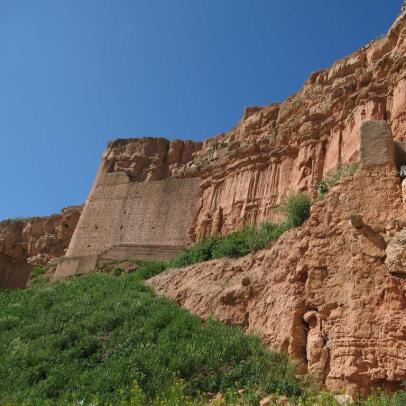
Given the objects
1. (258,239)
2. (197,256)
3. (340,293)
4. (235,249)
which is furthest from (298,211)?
(197,256)

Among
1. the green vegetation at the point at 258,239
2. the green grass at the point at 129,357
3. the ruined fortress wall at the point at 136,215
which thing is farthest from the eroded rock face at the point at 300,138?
the green grass at the point at 129,357

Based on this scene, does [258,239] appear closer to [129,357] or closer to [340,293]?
[129,357]

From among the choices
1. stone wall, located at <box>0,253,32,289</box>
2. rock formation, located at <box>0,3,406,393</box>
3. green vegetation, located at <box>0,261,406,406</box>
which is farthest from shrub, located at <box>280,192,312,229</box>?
stone wall, located at <box>0,253,32,289</box>

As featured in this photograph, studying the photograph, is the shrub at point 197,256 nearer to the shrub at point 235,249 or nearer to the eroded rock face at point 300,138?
the shrub at point 235,249

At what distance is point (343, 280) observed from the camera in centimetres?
749

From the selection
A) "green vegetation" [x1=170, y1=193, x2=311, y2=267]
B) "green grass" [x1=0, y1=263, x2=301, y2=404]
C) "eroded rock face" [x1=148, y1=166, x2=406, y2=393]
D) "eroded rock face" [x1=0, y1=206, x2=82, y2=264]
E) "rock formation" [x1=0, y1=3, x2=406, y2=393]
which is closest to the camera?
"eroded rock face" [x1=148, y1=166, x2=406, y2=393]

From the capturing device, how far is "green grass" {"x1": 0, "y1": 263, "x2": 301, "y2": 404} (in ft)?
25.6

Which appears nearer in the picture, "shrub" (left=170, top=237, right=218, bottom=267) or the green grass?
the green grass

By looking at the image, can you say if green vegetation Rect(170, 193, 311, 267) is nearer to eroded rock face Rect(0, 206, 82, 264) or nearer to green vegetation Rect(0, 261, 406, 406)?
green vegetation Rect(0, 261, 406, 406)

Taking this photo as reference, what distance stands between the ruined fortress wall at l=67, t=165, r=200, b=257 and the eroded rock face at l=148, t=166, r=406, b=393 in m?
12.4

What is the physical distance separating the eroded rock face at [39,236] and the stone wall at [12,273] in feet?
51.7

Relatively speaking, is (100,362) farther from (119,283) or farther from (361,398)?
(119,283)

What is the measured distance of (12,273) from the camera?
59.2 ft

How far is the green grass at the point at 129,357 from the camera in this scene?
7789 millimetres
